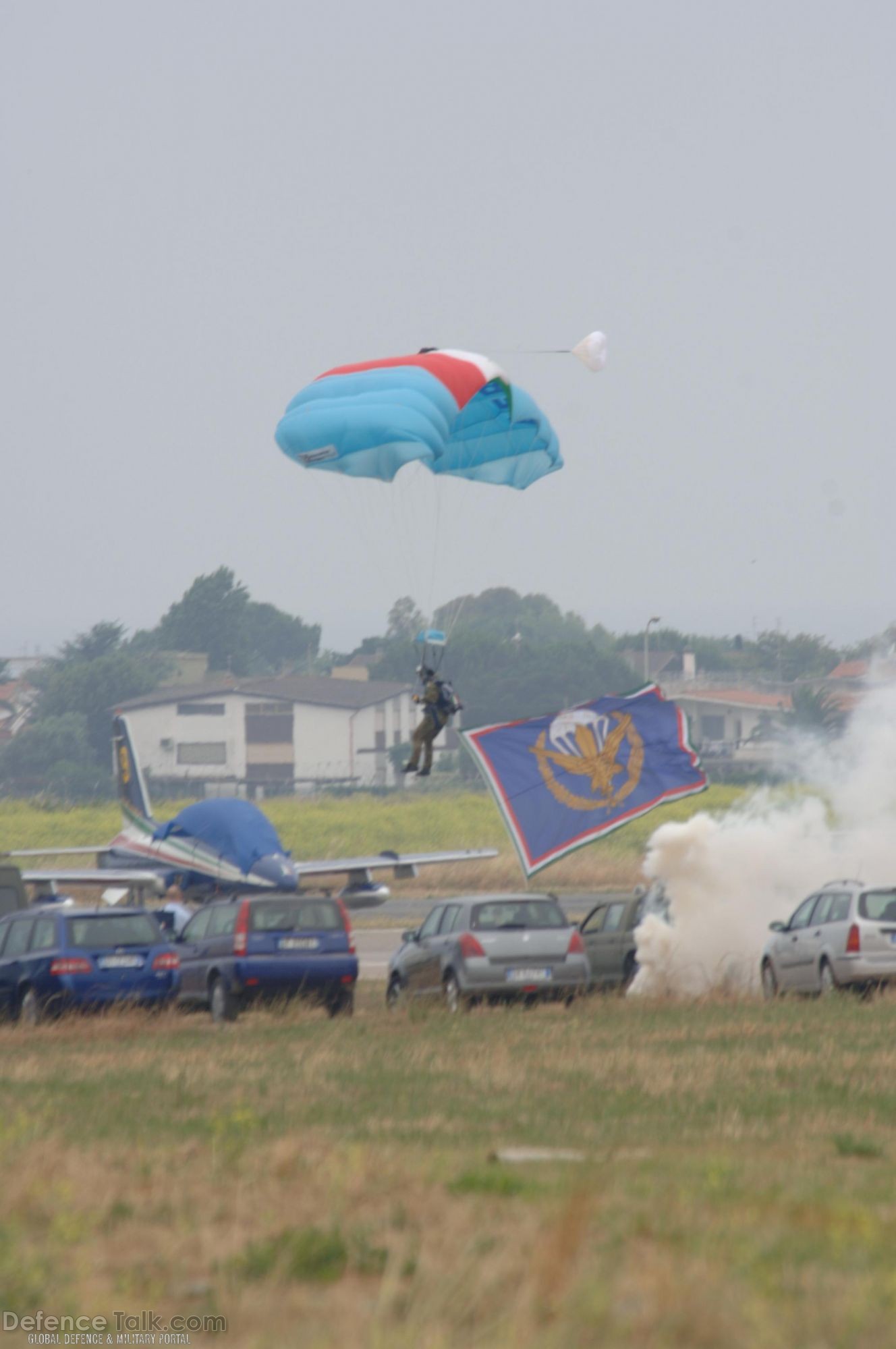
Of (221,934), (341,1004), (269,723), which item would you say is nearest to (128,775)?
(221,934)

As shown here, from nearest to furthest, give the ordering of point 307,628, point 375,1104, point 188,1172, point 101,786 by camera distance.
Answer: point 188,1172 < point 375,1104 < point 101,786 < point 307,628

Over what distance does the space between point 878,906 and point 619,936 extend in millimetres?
4409

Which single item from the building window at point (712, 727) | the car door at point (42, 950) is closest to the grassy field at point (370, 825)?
the building window at point (712, 727)

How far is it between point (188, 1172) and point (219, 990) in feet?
38.0

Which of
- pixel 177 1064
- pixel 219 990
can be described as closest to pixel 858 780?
pixel 219 990

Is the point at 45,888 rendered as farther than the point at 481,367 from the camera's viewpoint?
Yes

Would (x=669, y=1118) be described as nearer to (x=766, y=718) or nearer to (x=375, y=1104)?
(x=375, y=1104)

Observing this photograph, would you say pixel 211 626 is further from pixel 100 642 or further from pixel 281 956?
pixel 281 956

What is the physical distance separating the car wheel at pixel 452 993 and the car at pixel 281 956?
3.61 ft

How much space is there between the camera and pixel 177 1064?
14977 mm

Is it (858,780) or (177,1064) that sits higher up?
(858,780)

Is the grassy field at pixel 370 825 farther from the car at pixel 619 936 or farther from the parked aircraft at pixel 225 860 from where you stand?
the car at pixel 619 936

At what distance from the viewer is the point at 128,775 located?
53.1 metres

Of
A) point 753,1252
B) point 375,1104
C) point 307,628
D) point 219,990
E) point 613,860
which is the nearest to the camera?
point 753,1252
